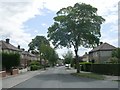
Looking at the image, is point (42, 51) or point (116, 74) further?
point (42, 51)

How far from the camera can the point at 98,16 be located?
184 ft

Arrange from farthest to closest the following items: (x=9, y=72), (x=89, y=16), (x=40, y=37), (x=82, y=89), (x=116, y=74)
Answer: (x=40, y=37)
(x=89, y=16)
(x=9, y=72)
(x=116, y=74)
(x=82, y=89)

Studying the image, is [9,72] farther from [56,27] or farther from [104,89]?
[104,89]

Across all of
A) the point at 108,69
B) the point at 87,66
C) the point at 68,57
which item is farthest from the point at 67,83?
the point at 68,57

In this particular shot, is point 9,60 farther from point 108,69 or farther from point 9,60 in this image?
point 108,69

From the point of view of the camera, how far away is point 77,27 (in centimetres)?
5612

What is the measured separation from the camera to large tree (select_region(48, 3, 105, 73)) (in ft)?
182

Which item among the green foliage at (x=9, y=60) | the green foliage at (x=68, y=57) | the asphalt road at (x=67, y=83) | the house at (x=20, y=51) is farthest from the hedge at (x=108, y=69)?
the green foliage at (x=68, y=57)

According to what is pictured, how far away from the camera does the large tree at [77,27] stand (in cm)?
5544

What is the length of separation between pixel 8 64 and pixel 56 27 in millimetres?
12433

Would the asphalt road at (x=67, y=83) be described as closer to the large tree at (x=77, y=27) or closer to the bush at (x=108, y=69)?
the bush at (x=108, y=69)

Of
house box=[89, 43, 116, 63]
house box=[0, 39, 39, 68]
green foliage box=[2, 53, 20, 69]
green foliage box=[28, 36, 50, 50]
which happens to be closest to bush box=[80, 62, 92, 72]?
house box=[89, 43, 116, 63]

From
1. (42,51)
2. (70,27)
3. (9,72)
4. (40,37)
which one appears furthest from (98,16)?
(40,37)

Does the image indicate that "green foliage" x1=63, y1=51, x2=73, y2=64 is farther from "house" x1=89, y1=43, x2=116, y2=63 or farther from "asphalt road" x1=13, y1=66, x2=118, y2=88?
"asphalt road" x1=13, y1=66, x2=118, y2=88
